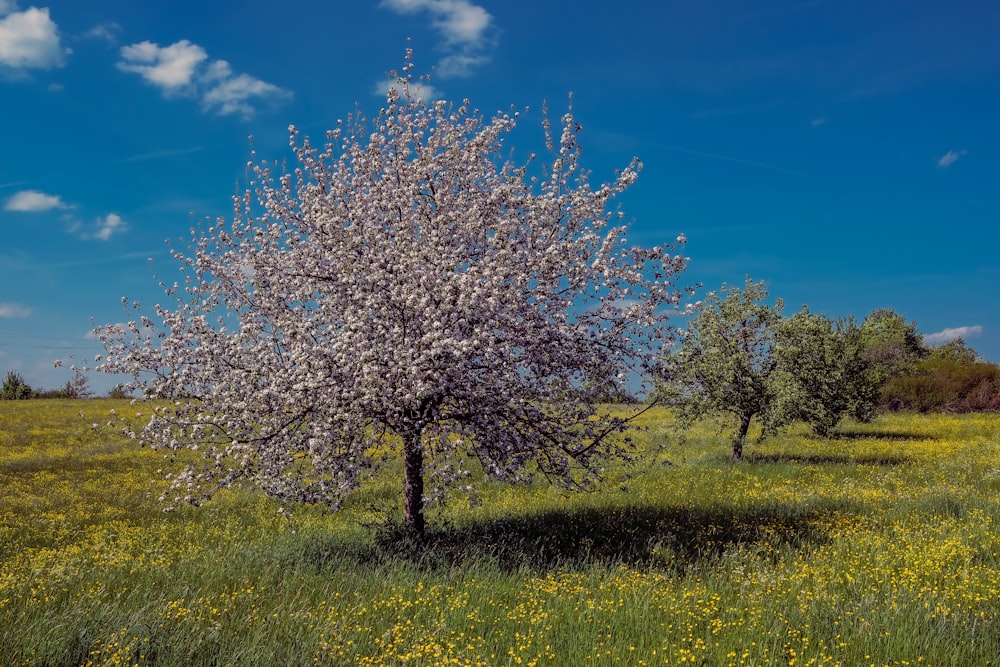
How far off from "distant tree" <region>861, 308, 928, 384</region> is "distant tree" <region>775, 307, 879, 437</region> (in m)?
26.8

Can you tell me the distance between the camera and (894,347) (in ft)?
274

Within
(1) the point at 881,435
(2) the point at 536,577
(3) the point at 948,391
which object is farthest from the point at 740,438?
(3) the point at 948,391

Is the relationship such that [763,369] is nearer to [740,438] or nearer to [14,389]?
[740,438]

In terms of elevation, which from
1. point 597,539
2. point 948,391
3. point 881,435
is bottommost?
point 597,539

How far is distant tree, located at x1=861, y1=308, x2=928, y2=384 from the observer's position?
73188 mm

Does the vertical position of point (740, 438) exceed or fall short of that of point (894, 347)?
it falls short

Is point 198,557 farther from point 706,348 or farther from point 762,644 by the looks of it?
point 706,348

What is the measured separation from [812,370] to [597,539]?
19.8m

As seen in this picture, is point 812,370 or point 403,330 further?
point 812,370

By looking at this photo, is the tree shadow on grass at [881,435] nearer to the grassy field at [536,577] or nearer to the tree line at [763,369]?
the tree line at [763,369]

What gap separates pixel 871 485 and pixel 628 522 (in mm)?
10657

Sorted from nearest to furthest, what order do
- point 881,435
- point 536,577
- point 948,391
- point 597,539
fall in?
point 536,577 < point 597,539 < point 881,435 < point 948,391

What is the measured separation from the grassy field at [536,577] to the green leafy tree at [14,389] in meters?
55.8

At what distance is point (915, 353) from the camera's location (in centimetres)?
9431
